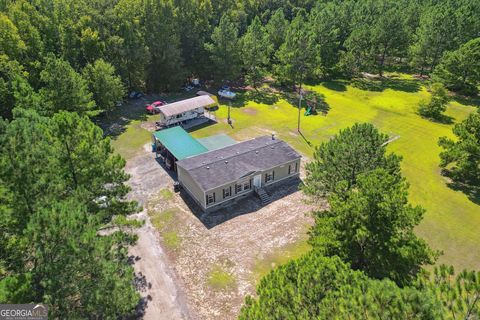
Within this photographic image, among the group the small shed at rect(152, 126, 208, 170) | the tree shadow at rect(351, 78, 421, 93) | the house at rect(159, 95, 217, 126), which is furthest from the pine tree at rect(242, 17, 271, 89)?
the small shed at rect(152, 126, 208, 170)

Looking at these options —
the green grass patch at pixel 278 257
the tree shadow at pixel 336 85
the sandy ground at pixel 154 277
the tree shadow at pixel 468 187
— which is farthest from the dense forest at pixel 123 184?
the tree shadow at pixel 336 85

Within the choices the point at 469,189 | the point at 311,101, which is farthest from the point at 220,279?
the point at 311,101

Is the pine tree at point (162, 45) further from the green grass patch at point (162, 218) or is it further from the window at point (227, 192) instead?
the green grass patch at point (162, 218)

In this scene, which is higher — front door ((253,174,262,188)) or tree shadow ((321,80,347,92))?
front door ((253,174,262,188))

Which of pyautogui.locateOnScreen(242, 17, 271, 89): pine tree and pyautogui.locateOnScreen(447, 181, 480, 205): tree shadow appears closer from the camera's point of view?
pyautogui.locateOnScreen(447, 181, 480, 205): tree shadow

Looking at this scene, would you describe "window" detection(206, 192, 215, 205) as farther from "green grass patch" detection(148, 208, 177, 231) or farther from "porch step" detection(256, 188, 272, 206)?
"porch step" detection(256, 188, 272, 206)

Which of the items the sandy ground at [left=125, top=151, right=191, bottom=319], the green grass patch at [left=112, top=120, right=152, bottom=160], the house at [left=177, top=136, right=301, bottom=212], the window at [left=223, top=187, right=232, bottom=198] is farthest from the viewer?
the green grass patch at [left=112, top=120, right=152, bottom=160]
